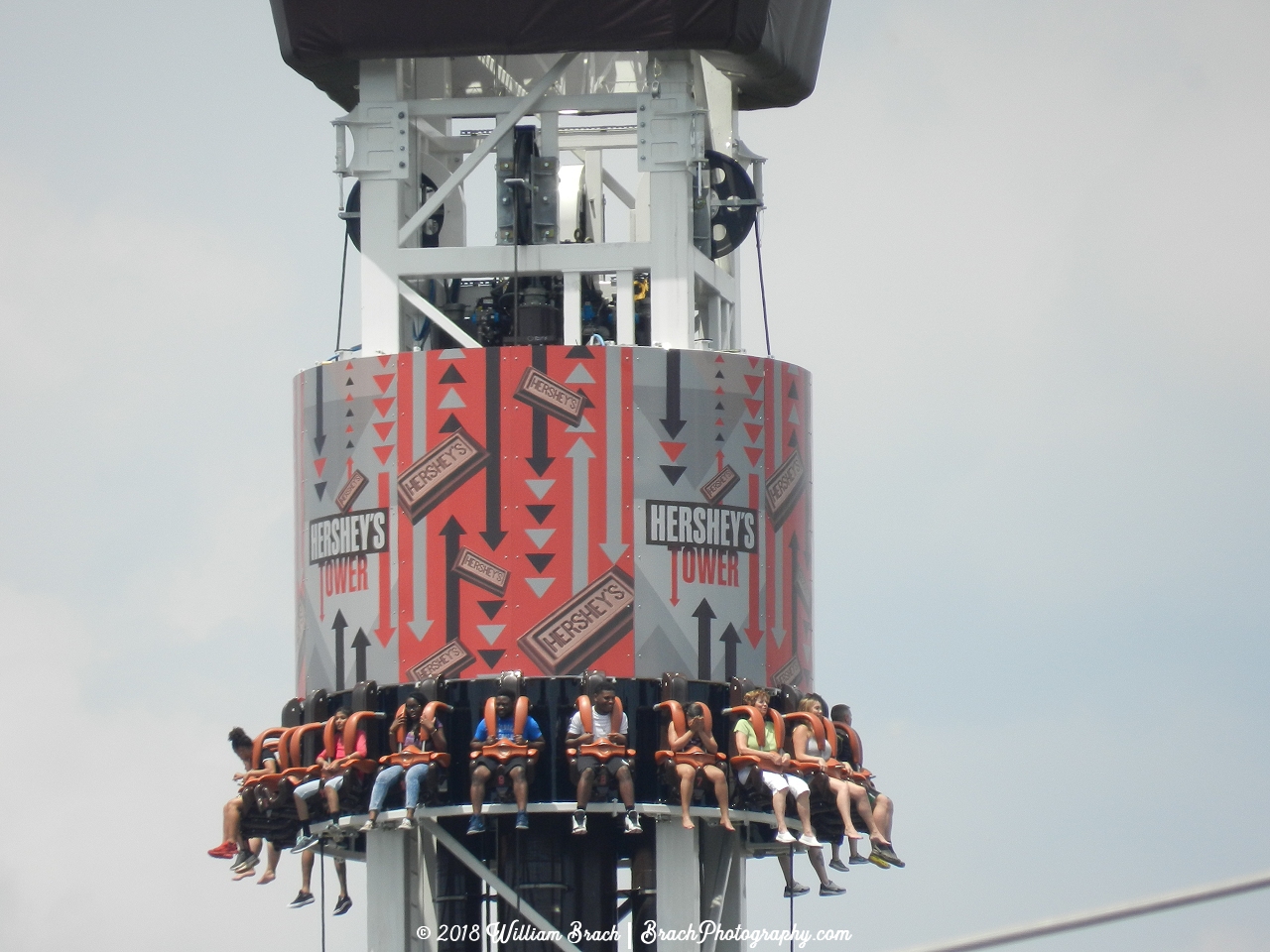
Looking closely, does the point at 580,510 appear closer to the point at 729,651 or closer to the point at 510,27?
the point at 729,651

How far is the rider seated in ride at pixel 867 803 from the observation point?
4412cm

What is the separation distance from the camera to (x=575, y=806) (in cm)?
4250

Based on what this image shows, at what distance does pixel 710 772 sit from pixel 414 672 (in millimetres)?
4849

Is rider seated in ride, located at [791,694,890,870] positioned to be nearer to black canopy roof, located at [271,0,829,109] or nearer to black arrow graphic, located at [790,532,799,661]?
black arrow graphic, located at [790,532,799,661]

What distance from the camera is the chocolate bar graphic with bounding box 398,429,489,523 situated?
44094 millimetres

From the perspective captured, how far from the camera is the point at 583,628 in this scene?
4359cm

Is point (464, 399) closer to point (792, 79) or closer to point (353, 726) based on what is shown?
point (353, 726)

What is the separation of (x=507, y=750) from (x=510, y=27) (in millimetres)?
11480

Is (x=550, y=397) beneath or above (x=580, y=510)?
above

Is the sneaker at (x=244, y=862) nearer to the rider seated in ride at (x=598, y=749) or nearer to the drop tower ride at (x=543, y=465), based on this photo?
the drop tower ride at (x=543, y=465)

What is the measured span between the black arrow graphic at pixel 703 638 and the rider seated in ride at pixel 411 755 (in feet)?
13.4

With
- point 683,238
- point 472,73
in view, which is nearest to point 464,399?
point 683,238

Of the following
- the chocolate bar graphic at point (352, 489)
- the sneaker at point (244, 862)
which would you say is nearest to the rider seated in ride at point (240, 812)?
the sneaker at point (244, 862)

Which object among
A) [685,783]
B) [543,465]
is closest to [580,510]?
[543,465]
